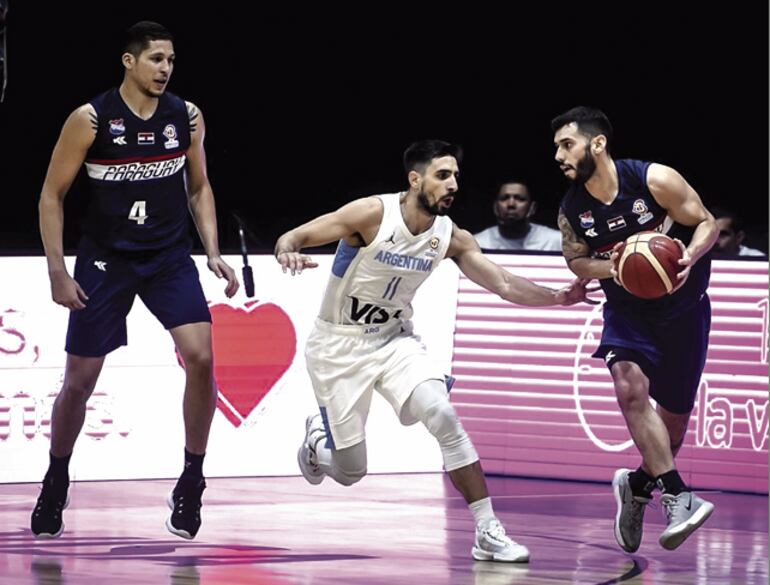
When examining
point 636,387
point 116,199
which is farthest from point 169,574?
point 636,387

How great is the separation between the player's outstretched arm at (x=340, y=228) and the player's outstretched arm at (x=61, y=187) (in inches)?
37.1

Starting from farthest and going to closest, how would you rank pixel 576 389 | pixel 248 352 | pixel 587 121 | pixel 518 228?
1. pixel 518 228
2. pixel 576 389
3. pixel 248 352
4. pixel 587 121

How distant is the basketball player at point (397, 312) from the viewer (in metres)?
7.98

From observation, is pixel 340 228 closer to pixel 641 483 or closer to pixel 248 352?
pixel 641 483

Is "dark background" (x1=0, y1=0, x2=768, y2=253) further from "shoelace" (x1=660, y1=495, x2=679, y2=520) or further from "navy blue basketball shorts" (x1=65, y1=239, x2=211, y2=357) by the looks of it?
"shoelace" (x1=660, y1=495, x2=679, y2=520)

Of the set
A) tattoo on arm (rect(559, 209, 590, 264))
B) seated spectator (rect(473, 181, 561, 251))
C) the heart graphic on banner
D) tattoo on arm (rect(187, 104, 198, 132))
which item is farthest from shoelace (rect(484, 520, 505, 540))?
seated spectator (rect(473, 181, 561, 251))

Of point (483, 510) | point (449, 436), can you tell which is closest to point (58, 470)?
point (449, 436)

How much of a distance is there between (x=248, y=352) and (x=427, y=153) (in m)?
3.30

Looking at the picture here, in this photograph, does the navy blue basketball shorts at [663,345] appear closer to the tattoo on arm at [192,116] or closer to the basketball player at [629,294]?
the basketball player at [629,294]

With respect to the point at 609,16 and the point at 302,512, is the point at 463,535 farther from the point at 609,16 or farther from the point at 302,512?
the point at 609,16

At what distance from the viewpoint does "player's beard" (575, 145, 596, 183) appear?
824 centimetres

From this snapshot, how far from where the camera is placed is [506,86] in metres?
14.9

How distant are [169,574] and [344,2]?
8387 millimetres

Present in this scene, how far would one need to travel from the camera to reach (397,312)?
834 cm
